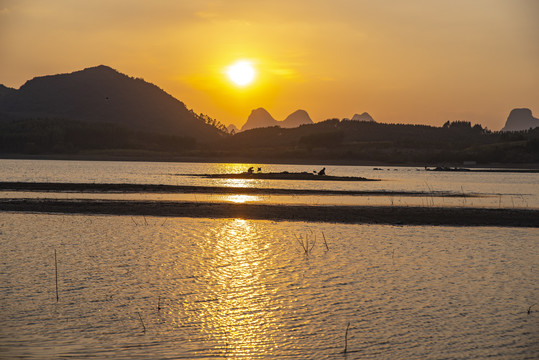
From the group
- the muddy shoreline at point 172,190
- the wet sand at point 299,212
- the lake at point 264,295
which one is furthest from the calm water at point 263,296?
the muddy shoreline at point 172,190

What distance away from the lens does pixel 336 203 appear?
161 ft

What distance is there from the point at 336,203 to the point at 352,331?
114 ft

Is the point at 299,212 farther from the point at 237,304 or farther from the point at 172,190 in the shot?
the point at 237,304

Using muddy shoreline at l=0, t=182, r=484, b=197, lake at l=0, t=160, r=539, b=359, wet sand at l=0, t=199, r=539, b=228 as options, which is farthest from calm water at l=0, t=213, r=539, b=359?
muddy shoreline at l=0, t=182, r=484, b=197

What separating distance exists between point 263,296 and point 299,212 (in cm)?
2385

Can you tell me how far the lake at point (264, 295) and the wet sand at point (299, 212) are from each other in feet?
23.9

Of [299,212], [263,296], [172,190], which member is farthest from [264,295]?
[172,190]

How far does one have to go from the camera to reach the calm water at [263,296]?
13336 millimetres

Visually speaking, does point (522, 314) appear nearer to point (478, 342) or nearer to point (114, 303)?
point (478, 342)

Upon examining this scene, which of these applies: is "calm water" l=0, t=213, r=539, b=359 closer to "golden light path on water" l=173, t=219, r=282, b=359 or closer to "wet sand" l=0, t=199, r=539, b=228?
"golden light path on water" l=173, t=219, r=282, b=359

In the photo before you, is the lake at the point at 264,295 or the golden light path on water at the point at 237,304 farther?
the golden light path on water at the point at 237,304

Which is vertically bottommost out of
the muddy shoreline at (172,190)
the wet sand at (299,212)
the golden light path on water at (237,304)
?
the golden light path on water at (237,304)

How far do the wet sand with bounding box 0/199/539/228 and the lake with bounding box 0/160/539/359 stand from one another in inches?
287

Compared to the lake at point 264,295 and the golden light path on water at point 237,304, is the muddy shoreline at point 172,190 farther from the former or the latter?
the golden light path on water at point 237,304
